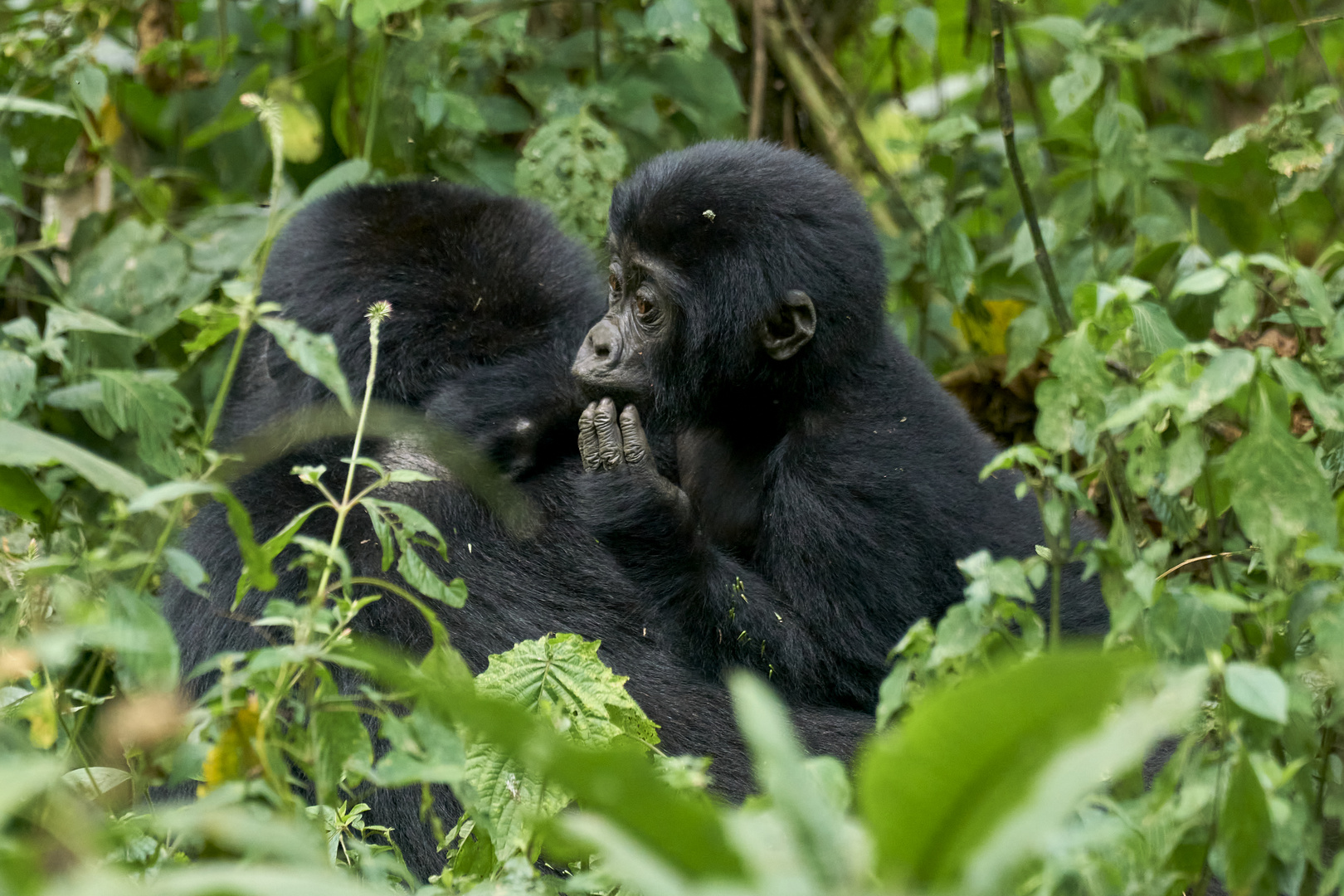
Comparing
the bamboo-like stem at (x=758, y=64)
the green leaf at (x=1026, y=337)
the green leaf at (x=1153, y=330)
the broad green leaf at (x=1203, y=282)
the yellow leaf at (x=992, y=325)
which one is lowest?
the yellow leaf at (x=992, y=325)

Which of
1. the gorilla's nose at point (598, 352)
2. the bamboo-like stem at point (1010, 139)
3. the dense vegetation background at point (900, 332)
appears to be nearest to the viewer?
the dense vegetation background at point (900, 332)

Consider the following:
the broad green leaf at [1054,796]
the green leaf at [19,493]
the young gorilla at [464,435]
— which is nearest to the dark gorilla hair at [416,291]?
the young gorilla at [464,435]

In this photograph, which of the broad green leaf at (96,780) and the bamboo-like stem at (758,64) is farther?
the bamboo-like stem at (758,64)

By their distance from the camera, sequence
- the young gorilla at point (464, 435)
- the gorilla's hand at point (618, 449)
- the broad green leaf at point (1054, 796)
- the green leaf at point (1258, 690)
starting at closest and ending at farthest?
the broad green leaf at point (1054, 796), the green leaf at point (1258, 690), the young gorilla at point (464, 435), the gorilla's hand at point (618, 449)

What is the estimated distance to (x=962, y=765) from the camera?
911mm

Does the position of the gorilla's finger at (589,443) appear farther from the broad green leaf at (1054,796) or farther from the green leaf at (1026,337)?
the broad green leaf at (1054,796)

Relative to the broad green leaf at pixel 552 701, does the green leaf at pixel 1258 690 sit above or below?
above

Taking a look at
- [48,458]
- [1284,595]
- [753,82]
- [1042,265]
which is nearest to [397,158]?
[753,82]

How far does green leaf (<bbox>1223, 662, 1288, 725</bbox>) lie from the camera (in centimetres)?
135

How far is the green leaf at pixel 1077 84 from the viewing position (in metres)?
3.42

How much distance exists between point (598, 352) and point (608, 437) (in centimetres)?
24

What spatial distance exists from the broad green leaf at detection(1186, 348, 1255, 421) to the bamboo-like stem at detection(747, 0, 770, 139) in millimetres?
2789

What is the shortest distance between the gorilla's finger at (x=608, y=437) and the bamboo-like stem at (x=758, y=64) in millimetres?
1807

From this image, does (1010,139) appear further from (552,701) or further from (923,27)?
(552,701)
